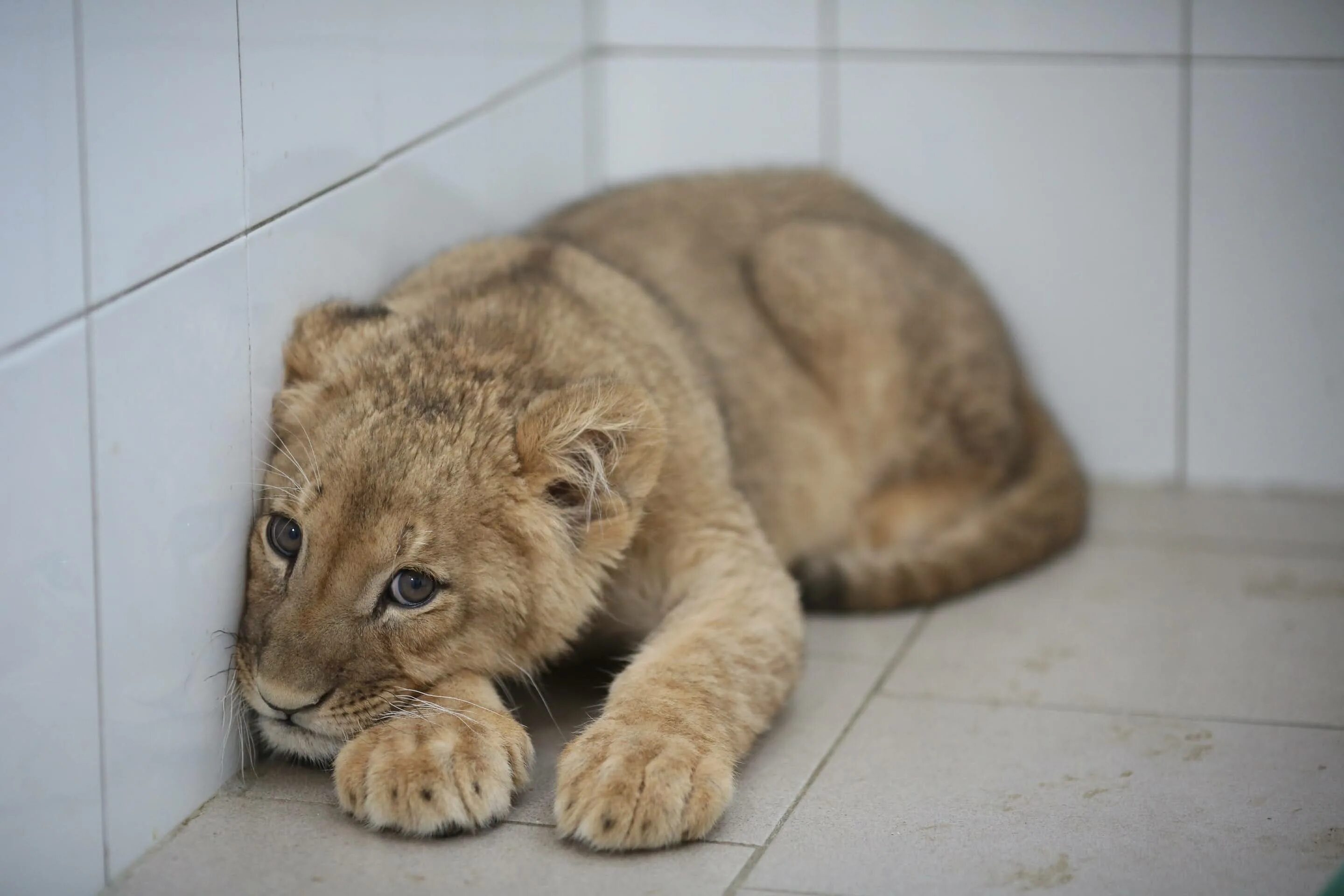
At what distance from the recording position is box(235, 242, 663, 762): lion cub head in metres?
3.00

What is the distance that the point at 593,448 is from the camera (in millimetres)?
3221

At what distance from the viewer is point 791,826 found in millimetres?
3004

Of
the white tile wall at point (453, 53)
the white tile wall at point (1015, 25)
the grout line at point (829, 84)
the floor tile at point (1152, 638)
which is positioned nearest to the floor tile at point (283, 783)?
the floor tile at point (1152, 638)

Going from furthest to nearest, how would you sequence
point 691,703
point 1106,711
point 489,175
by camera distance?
1. point 489,175
2. point 1106,711
3. point 691,703

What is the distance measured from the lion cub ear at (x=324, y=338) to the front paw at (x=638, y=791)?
992mm

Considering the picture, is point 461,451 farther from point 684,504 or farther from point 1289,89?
point 1289,89

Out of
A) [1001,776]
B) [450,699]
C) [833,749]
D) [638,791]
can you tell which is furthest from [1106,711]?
[450,699]

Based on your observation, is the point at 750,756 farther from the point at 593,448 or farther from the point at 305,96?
the point at 305,96

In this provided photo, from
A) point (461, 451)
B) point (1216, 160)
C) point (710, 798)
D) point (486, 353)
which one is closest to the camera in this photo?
point (710, 798)

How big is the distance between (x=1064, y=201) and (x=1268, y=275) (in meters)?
0.69

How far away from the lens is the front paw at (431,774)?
2877mm

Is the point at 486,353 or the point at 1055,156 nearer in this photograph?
the point at 486,353

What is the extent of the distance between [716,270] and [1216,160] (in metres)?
1.72

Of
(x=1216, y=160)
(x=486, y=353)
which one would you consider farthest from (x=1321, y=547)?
(x=486, y=353)
